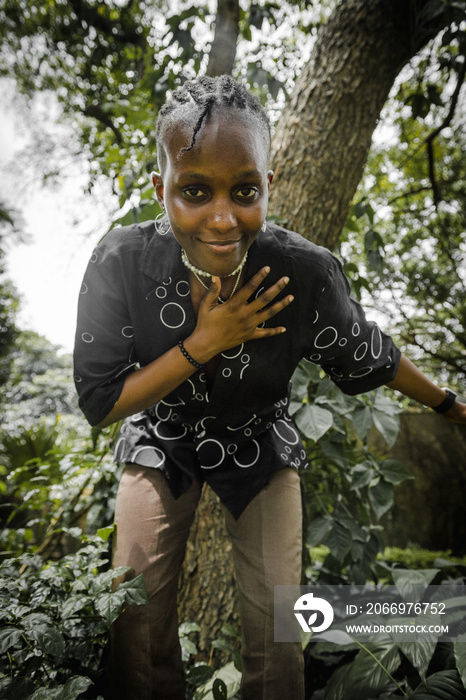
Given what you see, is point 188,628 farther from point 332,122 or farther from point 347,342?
point 332,122

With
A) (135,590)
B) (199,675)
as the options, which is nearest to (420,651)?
(199,675)

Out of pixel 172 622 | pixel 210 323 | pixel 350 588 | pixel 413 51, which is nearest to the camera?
pixel 210 323

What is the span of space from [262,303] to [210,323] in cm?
15

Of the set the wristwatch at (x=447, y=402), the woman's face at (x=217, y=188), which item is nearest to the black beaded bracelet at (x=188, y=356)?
the woman's face at (x=217, y=188)

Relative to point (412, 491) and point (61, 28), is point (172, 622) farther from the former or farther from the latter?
point (61, 28)

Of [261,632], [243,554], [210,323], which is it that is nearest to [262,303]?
[210,323]

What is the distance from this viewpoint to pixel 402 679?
168 cm

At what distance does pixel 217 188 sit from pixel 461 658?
1.57 metres

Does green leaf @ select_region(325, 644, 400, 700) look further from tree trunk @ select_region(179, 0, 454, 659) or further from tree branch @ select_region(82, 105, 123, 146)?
tree branch @ select_region(82, 105, 123, 146)

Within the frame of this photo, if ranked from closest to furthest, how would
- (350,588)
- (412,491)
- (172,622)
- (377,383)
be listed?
(172,622), (377,383), (350,588), (412,491)

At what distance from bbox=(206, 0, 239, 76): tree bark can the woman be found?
3.25ft

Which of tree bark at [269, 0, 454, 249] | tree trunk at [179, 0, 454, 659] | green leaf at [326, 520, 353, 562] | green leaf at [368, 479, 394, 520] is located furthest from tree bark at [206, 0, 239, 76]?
green leaf at [326, 520, 353, 562]

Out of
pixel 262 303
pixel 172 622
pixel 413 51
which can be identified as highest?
pixel 413 51

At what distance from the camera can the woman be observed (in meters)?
1.05
